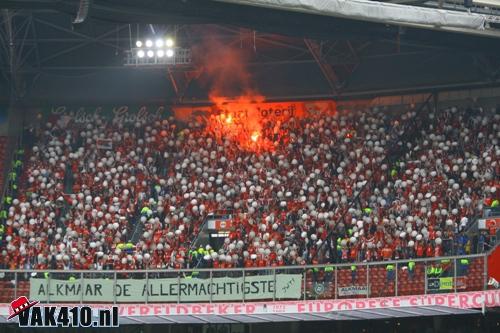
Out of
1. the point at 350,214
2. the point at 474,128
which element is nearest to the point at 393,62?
the point at 474,128

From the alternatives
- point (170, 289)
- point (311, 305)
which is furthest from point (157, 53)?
point (311, 305)

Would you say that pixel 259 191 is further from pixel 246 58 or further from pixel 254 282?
pixel 246 58

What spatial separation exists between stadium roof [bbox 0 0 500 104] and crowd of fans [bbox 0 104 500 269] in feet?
3.88

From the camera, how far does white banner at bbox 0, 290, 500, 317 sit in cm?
3075

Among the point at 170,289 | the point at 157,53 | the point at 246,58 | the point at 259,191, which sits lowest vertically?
the point at 170,289

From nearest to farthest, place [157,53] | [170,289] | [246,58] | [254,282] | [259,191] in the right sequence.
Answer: [254,282] < [170,289] < [259,191] < [157,53] < [246,58]

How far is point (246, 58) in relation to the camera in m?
42.7

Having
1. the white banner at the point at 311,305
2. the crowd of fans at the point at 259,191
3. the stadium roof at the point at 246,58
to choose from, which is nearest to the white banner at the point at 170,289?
the white banner at the point at 311,305

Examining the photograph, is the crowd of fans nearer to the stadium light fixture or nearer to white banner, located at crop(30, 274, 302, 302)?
white banner, located at crop(30, 274, 302, 302)

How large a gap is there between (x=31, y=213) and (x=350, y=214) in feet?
36.7

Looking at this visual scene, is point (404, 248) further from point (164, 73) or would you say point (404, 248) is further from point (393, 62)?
point (164, 73)

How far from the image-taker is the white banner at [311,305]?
3075 centimetres

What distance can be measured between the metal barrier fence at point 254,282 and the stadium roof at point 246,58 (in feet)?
25.0

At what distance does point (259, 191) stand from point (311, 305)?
689 centimetres
